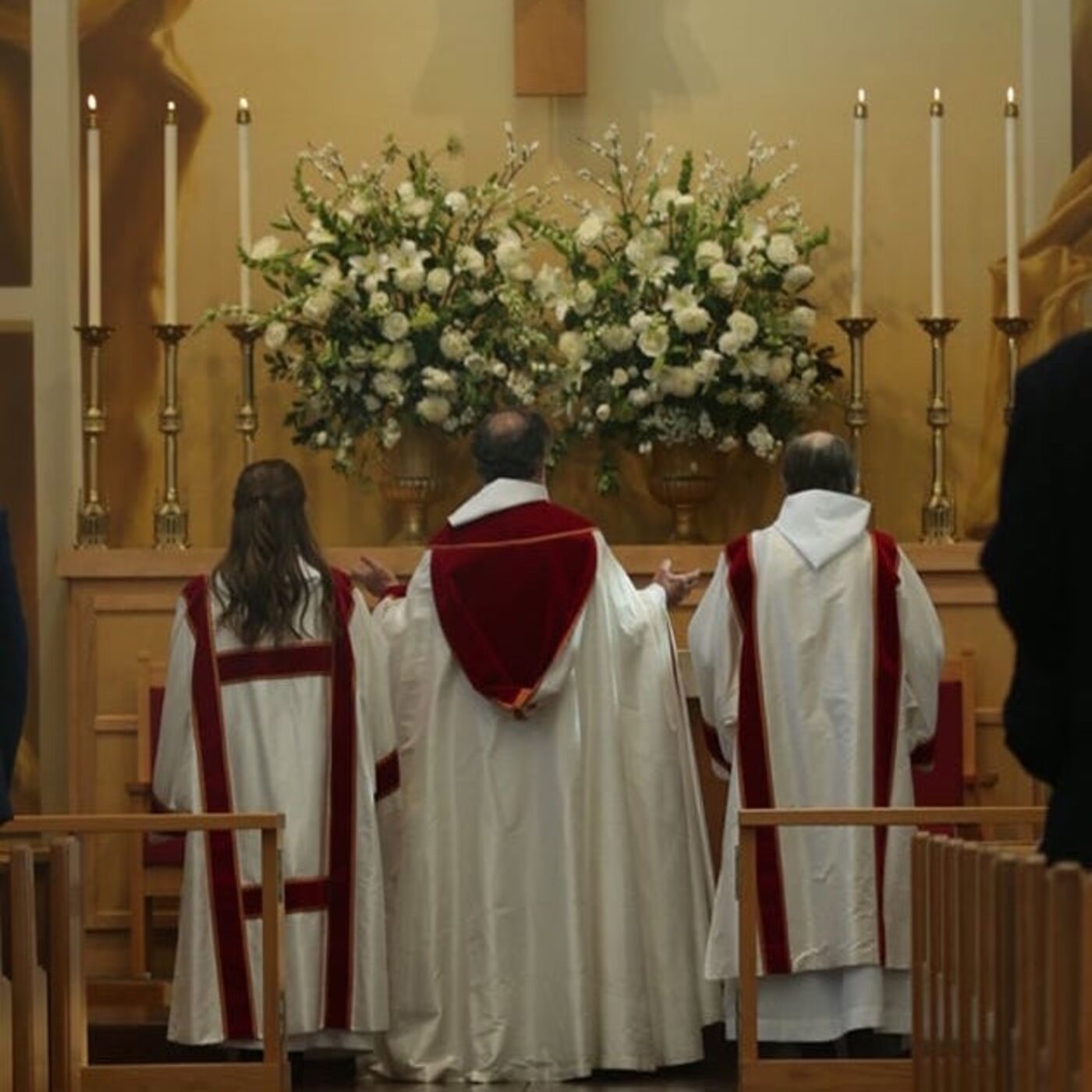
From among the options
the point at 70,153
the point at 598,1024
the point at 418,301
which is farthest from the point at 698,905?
the point at 70,153

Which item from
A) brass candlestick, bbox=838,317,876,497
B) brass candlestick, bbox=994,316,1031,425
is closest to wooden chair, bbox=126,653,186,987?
brass candlestick, bbox=838,317,876,497

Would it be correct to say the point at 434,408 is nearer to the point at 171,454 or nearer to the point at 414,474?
the point at 414,474

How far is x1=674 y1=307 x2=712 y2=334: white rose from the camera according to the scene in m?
10.2

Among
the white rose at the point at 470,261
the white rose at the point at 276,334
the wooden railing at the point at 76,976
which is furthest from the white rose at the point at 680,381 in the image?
the wooden railing at the point at 76,976

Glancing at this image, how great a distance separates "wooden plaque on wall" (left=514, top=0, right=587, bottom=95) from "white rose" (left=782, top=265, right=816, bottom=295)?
1.17 meters

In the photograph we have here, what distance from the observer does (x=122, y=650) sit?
407 inches

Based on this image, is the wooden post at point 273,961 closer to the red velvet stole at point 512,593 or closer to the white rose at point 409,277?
the red velvet stole at point 512,593

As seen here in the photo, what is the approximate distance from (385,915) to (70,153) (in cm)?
309

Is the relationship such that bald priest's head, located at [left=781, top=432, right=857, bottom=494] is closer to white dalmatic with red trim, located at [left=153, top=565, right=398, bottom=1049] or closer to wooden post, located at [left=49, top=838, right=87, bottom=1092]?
white dalmatic with red trim, located at [left=153, top=565, right=398, bottom=1049]

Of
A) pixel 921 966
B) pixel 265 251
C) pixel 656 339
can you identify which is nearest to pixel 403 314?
pixel 265 251

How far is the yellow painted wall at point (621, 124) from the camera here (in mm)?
11109

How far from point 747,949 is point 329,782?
1.56m

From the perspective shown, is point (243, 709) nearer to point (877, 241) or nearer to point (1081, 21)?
point (877, 241)

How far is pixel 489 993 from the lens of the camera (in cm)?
933
